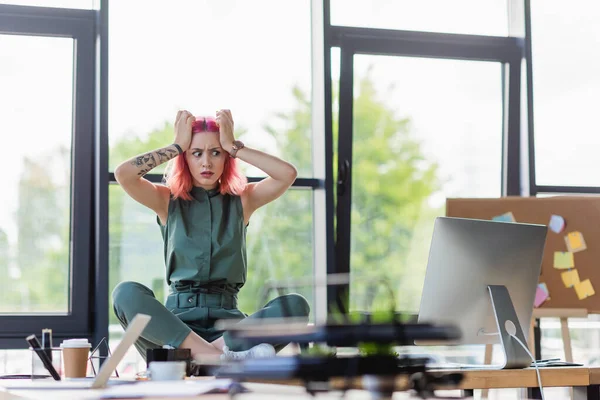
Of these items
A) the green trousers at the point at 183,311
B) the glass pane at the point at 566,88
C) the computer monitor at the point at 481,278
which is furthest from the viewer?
the glass pane at the point at 566,88

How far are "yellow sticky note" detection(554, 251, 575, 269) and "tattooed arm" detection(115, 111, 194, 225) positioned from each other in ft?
6.19

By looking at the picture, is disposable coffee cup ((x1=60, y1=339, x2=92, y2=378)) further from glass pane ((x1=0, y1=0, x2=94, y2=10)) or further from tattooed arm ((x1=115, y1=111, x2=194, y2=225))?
glass pane ((x1=0, y1=0, x2=94, y2=10))

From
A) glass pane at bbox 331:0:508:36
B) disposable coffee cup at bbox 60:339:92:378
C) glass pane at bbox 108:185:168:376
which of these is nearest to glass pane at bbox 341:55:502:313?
glass pane at bbox 331:0:508:36

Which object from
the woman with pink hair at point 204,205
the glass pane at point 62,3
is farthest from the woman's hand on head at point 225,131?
the glass pane at point 62,3

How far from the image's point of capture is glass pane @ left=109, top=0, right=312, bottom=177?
3904 mm

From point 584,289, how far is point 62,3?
276cm

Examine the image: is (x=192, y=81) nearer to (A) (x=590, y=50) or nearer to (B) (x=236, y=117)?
(B) (x=236, y=117)

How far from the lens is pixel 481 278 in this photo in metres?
2.16

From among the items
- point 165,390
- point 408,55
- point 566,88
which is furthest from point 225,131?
point 566,88

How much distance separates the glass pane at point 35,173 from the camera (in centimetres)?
374

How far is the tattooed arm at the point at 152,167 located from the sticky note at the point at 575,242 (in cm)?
192

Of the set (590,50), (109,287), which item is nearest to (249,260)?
(109,287)

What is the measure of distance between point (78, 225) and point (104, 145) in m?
0.37

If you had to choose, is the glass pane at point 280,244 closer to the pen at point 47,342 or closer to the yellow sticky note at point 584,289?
the yellow sticky note at point 584,289
